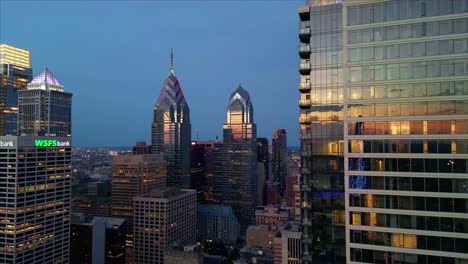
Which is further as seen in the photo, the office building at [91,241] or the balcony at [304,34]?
the office building at [91,241]

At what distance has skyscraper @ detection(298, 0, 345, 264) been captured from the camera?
4369cm

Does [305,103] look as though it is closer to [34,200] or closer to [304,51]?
[304,51]

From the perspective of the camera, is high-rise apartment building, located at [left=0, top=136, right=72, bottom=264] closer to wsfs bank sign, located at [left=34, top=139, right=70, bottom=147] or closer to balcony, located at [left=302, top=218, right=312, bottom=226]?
wsfs bank sign, located at [left=34, top=139, right=70, bottom=147]

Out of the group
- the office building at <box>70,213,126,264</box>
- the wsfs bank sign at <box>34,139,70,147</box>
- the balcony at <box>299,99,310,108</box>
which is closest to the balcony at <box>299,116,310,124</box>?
the balcony at <box>299,99,310,108</box>

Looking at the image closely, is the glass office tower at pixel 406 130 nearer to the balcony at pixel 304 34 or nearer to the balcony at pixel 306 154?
the balcony at pixel 306 154

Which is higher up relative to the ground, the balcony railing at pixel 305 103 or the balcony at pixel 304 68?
the balcony at pixel 304 68

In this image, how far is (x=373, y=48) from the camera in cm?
3944

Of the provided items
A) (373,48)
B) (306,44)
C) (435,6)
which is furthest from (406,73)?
(306,44)

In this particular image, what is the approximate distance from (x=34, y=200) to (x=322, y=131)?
110 meters

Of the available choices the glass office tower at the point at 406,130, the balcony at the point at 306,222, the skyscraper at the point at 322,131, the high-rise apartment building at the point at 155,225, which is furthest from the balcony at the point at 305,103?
the high-rise apartment building at the point at 155,225

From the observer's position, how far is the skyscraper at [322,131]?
143 ft

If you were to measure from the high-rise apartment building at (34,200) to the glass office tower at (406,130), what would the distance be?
364 ft

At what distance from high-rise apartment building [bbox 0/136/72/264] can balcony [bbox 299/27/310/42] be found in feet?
342

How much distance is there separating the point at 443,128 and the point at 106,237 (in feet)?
493
